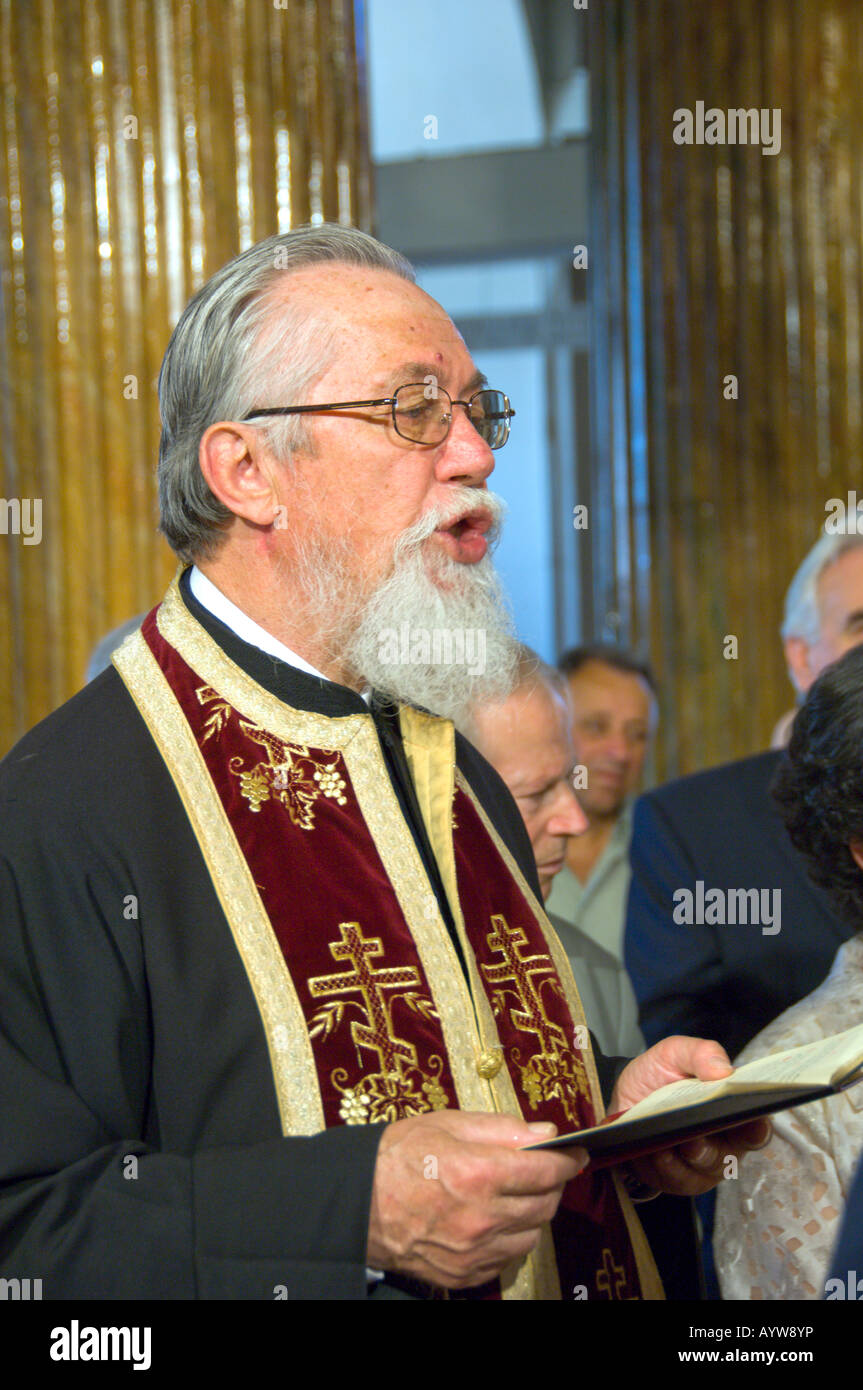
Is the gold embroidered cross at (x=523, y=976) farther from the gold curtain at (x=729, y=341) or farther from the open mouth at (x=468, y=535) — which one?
the gold curtain at (x=729, y=341)

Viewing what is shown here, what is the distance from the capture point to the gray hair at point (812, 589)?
3.35m

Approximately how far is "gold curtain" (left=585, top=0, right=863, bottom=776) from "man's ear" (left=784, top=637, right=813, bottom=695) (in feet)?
4.47

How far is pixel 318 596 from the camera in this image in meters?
1.78

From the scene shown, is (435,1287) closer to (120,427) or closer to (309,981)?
(309,981)

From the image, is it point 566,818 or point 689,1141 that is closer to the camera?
point 689,1141

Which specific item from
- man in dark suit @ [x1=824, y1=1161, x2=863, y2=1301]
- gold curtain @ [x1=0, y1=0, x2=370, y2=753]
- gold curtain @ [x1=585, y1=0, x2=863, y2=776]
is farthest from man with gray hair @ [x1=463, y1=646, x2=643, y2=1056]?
gold curtain @ [x1=585, y1=0, x2=863, y2=776]

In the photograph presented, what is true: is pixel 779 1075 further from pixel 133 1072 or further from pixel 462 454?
pixel 462 454

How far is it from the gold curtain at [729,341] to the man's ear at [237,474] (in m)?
3.23

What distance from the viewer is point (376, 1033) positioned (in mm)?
1597

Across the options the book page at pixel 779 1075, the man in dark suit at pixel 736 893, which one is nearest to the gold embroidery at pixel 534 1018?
the book page at pixel 779 1075

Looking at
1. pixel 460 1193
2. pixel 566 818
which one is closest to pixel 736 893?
pixel 566 818

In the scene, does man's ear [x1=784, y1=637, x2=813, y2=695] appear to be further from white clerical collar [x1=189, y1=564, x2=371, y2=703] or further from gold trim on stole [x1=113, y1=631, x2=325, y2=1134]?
gold trim on stole [x1=113, y1=631, x2=325, y2=1134]

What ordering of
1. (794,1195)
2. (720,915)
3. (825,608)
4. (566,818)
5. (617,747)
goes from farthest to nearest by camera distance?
(617,747), (825,608), (720,915), (566,818), (794,1195)

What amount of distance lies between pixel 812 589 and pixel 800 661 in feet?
0.58
